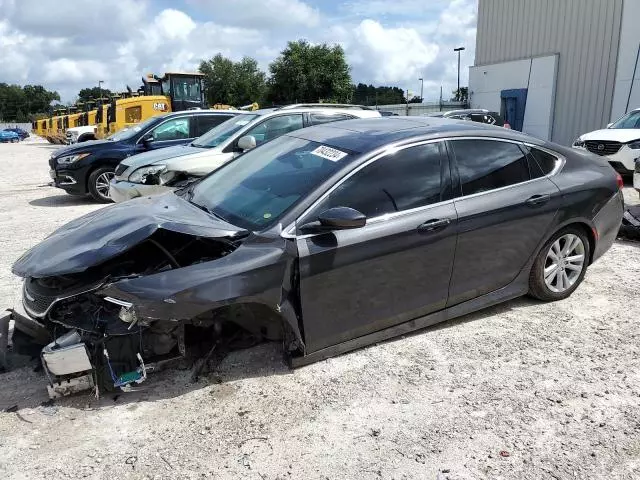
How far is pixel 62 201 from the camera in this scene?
35.2 feet

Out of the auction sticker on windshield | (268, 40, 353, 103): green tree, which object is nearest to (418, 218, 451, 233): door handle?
the auction sticker on windshield

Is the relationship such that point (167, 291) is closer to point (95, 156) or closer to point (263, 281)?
point (263, 281)

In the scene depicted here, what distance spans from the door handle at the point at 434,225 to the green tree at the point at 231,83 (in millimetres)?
56216

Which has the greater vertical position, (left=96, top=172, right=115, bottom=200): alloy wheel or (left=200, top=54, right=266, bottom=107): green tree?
(left=200, top=54, right=266, bottom=107): green tree

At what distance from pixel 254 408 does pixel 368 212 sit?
1.42 meters

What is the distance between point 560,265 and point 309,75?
142ft

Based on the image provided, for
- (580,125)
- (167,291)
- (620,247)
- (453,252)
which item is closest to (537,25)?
(580,125)

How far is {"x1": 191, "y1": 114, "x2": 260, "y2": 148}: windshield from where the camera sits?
855 centimetres

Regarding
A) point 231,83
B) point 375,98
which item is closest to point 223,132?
point 375,98

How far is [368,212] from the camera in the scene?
11.5ft

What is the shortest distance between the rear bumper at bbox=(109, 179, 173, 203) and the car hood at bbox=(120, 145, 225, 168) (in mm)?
456

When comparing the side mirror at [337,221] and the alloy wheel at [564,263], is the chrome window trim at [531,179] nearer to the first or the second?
the alloy wheel at [564,263]

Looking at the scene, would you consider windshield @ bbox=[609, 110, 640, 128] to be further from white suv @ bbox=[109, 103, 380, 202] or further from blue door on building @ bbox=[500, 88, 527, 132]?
blue door on building @ bbox=[500, 88, 527, 132]

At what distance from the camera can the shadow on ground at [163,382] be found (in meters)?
3.23
